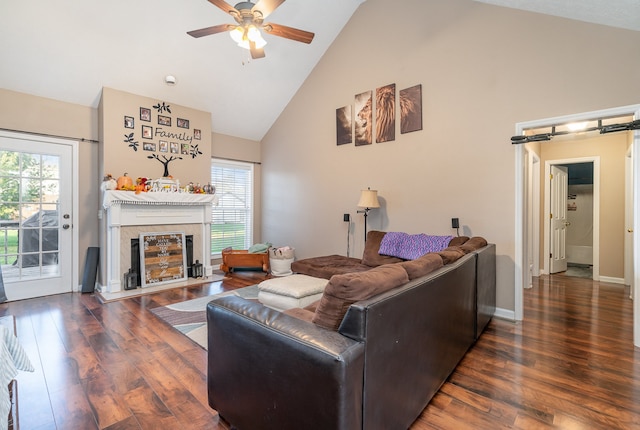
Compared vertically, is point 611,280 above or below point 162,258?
below

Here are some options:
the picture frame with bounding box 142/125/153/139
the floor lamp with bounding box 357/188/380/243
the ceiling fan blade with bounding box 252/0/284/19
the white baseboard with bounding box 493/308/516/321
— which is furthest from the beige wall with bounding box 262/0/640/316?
the picture frame with bounding box 142/125/153/139

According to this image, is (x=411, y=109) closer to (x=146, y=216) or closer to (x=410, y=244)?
(x=410, y=244)

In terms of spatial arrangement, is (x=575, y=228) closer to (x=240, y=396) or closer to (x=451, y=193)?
(x=451, y=193)

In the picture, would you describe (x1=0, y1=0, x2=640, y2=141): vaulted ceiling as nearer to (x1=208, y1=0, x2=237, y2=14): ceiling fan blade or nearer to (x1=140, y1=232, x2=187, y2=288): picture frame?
(x1=208, y1=0, x2=237, y2=14): ceiling fan blade

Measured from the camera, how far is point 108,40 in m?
3.77

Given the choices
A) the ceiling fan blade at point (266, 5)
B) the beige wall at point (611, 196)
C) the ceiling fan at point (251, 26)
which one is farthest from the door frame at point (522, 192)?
the ceiling fan blade at point (266, 5)

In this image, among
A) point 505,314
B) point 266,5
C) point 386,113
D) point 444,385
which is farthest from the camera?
point 386,113

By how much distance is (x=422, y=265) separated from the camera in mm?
1855

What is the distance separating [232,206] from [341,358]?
563 centimetres

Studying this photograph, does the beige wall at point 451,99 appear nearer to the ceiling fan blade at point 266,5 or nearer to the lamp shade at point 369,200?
the lamp shade at point 369,200

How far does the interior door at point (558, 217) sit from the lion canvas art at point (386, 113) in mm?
3559

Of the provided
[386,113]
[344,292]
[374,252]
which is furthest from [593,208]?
[344,292]

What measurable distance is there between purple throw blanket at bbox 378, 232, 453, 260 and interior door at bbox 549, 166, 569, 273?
11.5 feet

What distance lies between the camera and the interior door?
557 cm
